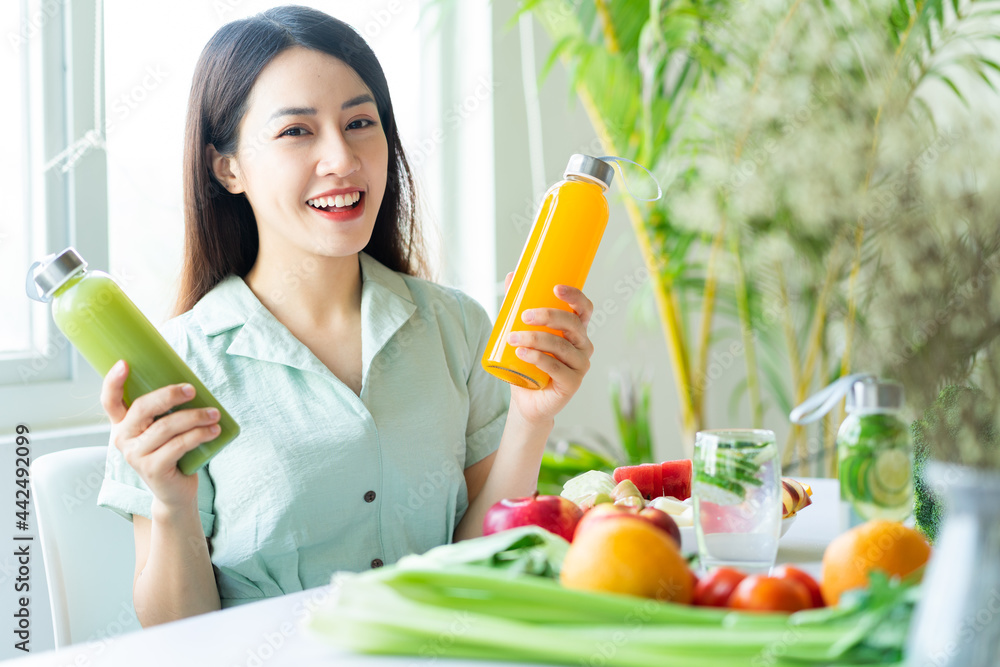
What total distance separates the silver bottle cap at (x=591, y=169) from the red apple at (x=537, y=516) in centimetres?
33

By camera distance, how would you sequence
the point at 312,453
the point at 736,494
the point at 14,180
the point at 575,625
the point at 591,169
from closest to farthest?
the point at 575,625 < the point at 736,494 < the point at 591,169 < the point at 312,453 < the point at 14,180

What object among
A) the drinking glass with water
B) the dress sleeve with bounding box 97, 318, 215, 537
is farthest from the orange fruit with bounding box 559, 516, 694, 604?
the dress sleeve with bounding box 97, 318, 215, 537

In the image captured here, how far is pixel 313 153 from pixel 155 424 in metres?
0.46

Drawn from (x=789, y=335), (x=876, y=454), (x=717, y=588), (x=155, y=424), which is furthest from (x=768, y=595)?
(x=789, y=335)

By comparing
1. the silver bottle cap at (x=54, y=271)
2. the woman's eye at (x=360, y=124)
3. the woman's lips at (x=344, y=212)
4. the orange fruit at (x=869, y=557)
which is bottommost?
the orange fruit at (x=869, y=557)

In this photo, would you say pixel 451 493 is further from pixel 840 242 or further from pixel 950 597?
pixel 840 242

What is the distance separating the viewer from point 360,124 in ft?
3.98

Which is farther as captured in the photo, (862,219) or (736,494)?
(862,219)

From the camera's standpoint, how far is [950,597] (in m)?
0.44

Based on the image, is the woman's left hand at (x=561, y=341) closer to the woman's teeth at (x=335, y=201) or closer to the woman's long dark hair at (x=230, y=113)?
the woman's teeth at (x=335, y=201)

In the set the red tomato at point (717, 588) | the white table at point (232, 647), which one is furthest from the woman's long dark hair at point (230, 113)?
the red tomato at point (717, 588)

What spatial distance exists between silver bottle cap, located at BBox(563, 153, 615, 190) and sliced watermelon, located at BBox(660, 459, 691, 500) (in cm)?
34

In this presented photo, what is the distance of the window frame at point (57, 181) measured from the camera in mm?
1653

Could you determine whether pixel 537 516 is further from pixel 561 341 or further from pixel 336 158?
pixel 336 158
